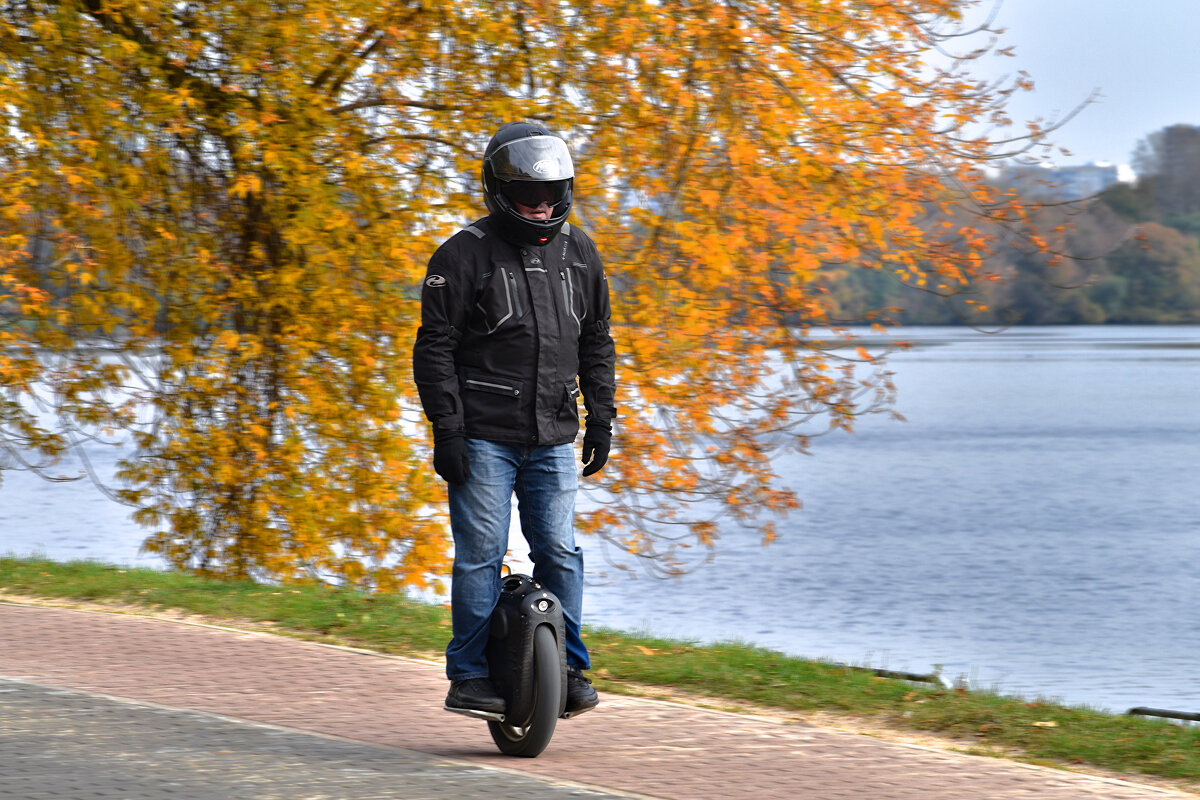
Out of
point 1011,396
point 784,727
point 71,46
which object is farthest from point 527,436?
point 1011,396

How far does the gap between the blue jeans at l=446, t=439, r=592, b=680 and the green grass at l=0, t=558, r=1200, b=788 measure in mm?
1231

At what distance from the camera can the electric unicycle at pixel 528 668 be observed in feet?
16.1

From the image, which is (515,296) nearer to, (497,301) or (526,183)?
(497,301)

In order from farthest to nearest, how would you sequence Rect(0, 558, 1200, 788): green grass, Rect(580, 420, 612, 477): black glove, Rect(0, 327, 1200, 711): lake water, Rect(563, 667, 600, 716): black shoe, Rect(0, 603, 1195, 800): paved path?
Rect(0, 327, 1200, 711): lake water, Rect(0, 558, 1200, 788): green grass, Rect(580, 420, 612, 477): black glove, Rect(563, 667, 600, 716): black shoe, Rect(0, 603, 1195, 800): paved path

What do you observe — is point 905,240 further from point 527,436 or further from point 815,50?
point 527,436

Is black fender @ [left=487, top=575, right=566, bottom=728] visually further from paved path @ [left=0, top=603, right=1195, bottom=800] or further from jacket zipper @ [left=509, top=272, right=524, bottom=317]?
jacket zipper @ [left=509, top=272, right=524, bottom=317]

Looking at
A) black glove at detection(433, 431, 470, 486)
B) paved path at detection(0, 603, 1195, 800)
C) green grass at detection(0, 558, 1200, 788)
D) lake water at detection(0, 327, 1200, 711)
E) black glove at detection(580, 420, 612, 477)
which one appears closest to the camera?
paved path at detection(0, 603, 1195, 800)

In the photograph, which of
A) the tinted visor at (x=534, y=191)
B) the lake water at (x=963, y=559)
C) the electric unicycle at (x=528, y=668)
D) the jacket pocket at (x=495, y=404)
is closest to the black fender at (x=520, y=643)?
the electric unicycle at (x=528, y=668)

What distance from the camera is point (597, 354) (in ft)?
17.5

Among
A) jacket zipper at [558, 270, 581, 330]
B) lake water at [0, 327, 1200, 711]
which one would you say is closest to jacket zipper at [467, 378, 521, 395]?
jacket zipper at [558, 270, 581, 330]

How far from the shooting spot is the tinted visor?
198 inches

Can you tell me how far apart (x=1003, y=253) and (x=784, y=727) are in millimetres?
6755

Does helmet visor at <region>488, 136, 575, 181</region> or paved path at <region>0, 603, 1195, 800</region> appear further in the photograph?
helmet visor at <region>488, 136, 575, 181</region>

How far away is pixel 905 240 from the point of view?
36.2 ft
